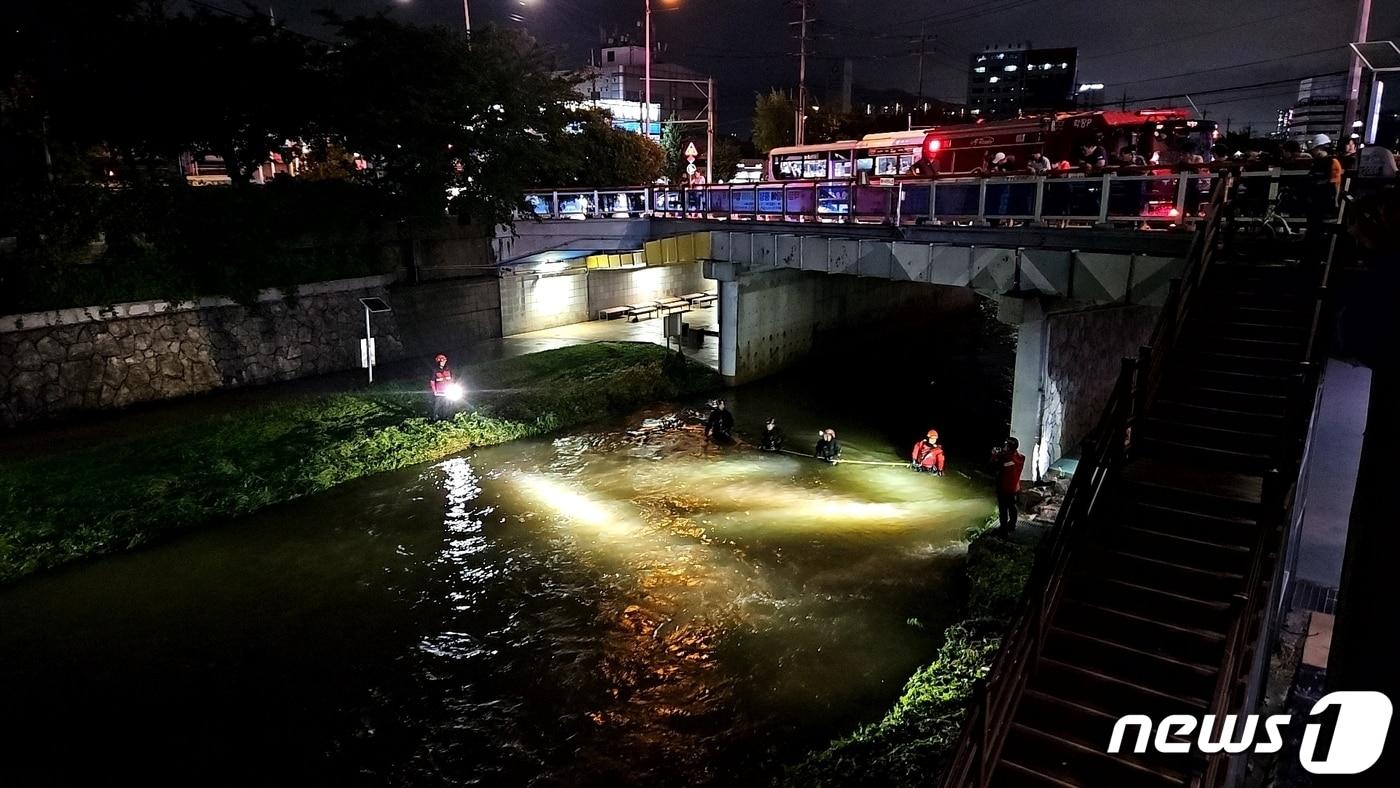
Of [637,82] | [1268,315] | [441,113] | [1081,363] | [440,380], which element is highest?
[637,82]

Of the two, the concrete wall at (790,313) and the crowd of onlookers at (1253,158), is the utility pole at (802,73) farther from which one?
the crowd of onlookers at (1253,158)

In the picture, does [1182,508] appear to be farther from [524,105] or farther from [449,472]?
[524,105]

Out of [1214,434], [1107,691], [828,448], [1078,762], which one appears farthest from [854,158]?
[1078,762]

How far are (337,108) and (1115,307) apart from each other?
2313 cm

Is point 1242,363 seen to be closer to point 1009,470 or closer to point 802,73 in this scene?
point 1009,470

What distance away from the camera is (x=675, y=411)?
80.7 ft

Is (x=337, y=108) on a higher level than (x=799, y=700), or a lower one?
higher

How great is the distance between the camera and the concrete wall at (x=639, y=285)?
33844mm

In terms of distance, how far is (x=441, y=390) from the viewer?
798 inches

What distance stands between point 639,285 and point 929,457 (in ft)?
67.8

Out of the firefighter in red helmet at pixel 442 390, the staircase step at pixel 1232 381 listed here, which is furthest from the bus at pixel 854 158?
the staircase step at pixel 1232 381

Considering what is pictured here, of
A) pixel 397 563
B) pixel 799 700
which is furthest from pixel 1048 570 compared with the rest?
pixel 397 563

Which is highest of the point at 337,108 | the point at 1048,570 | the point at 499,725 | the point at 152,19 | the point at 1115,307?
the point at 152,19

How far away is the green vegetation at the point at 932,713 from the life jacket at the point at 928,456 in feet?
18.0
